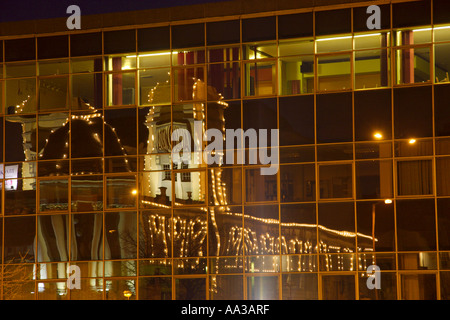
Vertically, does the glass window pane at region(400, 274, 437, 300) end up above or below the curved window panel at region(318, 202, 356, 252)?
below

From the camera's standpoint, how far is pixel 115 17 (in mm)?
30734

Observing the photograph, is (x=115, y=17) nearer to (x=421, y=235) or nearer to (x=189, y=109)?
(x=189, y=109)

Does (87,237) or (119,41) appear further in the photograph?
(119,41)

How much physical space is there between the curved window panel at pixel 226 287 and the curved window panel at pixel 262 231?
975mm

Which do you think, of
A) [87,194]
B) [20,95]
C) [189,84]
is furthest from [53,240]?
[189,84]

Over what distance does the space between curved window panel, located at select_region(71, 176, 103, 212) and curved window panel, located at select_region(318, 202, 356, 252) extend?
24.2 feet

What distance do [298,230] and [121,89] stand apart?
25.0ft

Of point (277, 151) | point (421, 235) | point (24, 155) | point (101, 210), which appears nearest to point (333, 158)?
point (277, 151)

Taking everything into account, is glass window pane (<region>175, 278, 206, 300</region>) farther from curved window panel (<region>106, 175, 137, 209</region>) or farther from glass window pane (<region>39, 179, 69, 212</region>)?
glass window pane (<region>39, 179, 69, 212</region>)

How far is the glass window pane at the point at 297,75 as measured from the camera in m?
28.9

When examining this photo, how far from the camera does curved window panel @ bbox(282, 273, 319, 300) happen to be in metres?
28.1

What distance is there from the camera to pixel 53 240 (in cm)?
3009

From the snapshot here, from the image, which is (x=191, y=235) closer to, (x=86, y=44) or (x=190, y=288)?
(x=190, y=288)

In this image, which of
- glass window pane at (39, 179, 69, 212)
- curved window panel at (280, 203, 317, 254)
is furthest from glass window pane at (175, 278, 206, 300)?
glass window pane at (39, 179, 69, 212)
